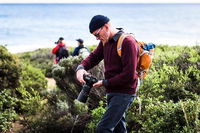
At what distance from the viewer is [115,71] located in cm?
370

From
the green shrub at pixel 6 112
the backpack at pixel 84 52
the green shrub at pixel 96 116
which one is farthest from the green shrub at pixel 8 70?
the green shrub at pixel 96 116

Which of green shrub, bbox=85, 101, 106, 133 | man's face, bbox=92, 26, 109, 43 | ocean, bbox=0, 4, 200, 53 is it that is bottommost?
ocean, bbox=0, 4, 200, 53

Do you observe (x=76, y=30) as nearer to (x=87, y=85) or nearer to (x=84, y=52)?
(x=84, y=52)

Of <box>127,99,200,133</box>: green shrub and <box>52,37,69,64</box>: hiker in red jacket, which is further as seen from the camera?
<box>52,37,69,64</box>: hiker in red jacket

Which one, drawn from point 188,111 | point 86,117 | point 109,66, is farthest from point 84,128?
point 109,66

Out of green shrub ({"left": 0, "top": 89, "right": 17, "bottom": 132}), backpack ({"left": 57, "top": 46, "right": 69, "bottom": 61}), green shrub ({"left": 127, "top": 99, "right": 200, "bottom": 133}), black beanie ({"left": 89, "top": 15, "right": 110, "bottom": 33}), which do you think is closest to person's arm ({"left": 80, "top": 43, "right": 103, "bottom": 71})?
black beanie ({"left": 89, "top": 15, "right": 110, "bottom": 33})

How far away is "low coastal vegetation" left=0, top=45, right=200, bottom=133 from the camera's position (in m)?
4.66

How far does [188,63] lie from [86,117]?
2411mm

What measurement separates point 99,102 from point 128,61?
2.46m

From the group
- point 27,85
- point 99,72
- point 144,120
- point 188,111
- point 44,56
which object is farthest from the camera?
point 44,56

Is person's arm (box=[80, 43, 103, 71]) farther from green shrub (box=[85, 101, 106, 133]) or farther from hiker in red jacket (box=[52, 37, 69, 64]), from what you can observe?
hiker in red jacket (box=[52, 37, 69, 64])

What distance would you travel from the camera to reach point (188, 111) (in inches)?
177

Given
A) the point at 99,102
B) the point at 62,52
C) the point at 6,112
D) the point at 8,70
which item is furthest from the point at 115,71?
the point at 62,52

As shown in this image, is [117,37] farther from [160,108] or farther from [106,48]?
[160,108]
